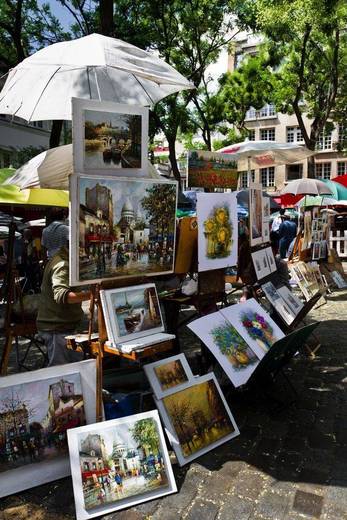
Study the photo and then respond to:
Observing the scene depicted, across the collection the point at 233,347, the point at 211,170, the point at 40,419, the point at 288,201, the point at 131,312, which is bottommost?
the point at 40,419

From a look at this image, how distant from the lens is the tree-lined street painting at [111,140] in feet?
9.20

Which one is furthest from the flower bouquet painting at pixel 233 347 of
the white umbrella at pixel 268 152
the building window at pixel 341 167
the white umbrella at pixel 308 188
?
the building window at pixel 341 167

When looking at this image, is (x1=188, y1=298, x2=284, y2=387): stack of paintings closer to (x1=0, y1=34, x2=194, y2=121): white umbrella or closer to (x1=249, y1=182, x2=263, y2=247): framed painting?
(x1=249, y1=182, x2=263, y2=247): framed painting

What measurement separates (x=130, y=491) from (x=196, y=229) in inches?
79.1

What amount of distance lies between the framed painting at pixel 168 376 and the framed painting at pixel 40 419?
0.46 meters

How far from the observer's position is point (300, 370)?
191 inches

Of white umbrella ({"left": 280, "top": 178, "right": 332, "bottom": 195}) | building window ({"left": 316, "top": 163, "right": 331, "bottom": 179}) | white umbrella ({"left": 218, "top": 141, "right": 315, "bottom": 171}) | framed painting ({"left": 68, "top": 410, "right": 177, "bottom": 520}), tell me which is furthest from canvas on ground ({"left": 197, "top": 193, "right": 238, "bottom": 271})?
building window ({"left": 316, "top": 163, "right": 331, "bottom": 179})

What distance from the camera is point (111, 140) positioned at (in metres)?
2.91

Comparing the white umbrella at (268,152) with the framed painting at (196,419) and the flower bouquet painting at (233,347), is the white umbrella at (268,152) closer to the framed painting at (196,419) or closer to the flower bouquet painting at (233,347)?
the flower bouquet painting at (233,347)

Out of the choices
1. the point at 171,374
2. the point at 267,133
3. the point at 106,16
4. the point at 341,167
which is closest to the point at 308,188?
the point at 106,16

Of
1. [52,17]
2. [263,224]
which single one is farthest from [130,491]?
[52,17]

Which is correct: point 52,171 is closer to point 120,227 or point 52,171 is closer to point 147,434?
point 120,227

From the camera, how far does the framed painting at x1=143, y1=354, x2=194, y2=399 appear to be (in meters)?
3.32

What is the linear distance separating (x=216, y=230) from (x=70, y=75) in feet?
6.00
